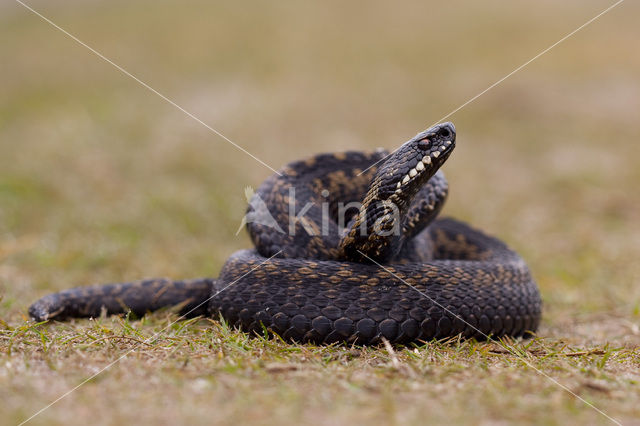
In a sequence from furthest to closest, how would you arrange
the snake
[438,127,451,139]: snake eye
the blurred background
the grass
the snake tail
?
the blurred background
the snake tail
[438,127,451,139]: snake eye
the snake
the grass

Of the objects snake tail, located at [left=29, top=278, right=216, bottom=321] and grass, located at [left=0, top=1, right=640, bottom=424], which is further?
snake tail, located at [left=29, top=278, right=216, bottom=321]

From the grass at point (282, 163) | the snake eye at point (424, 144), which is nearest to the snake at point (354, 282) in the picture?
the snake eye at point (424, 144)

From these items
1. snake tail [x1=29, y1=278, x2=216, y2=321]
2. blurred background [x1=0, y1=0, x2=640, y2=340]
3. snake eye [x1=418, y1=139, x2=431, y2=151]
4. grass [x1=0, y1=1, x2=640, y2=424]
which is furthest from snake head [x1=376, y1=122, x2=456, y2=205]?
blurred background [x1=0, y1=0, x2=640, y2=340]

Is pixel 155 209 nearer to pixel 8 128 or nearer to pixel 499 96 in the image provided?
pixel 8 128

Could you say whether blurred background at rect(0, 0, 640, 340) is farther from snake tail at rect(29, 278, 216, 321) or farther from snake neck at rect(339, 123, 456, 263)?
snake neck at rect(339, 123, 456, 263)

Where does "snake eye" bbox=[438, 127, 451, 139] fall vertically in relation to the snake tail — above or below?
above

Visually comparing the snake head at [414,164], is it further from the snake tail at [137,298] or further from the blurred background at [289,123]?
the blurred background at [289,123]
